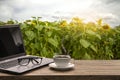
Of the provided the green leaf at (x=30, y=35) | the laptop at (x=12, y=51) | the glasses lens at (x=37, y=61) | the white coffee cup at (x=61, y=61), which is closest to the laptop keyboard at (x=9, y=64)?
the laptop at (x=12, y=51)

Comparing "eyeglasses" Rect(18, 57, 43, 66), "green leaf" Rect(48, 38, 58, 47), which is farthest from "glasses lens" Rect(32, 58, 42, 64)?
"green leaf" Rect(48, 38, 58, 47)

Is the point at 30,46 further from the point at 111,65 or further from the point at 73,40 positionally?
the point at 111,65

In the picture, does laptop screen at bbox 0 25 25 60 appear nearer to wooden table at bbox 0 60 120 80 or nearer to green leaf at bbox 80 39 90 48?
wooden table at bbox 0 60 120 80

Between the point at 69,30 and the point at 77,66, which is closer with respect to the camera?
the point at 77,66

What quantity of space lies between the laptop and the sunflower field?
28.3 inches

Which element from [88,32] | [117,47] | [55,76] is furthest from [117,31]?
[55,76]

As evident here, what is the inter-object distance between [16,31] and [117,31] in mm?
1445

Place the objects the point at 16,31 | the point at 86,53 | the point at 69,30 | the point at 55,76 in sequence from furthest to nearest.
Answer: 1. the point at 69,30
2. the point at 86,53
3. the point at 16,31
4. the point at 55,76

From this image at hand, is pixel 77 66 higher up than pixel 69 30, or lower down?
lower down

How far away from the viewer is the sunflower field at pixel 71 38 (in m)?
2.94

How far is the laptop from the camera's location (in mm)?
1856

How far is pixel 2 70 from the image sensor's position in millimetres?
1806

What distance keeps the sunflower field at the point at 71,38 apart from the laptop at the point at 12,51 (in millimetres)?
719

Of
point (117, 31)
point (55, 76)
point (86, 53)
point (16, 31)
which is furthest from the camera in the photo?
point (117, 31)
